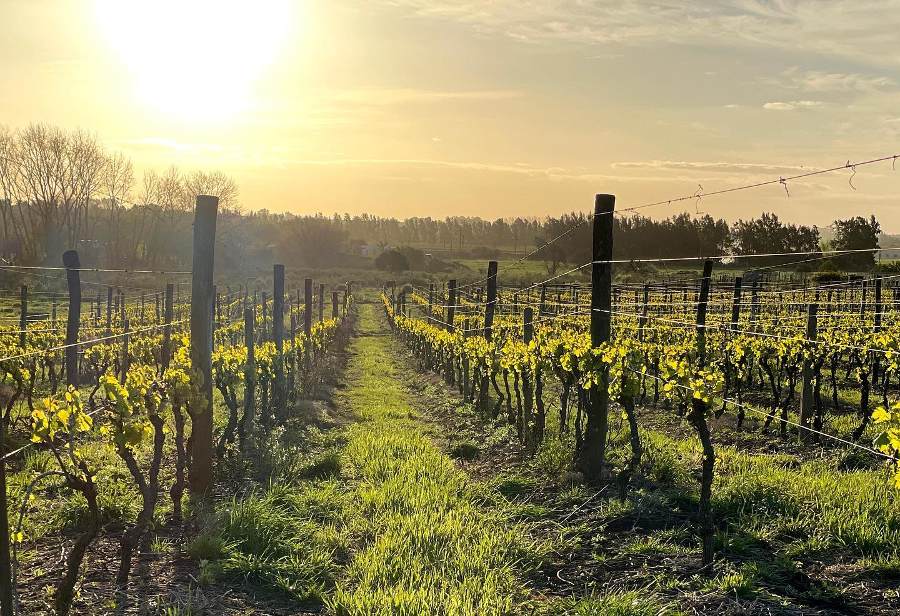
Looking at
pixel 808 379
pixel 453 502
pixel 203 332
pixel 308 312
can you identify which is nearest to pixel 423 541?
pixel 453 502

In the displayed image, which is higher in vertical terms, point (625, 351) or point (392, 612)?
point (625, 351)

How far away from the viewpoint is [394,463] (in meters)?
8.47

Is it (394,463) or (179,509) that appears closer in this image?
(179,509)

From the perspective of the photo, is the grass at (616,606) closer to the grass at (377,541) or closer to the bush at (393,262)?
the grass at (377,541)

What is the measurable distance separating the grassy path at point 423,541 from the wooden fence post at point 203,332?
153 centimetres

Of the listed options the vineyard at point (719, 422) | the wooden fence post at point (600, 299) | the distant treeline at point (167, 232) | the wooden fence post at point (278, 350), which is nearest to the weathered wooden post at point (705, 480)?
the vineyard at point (719, 422)

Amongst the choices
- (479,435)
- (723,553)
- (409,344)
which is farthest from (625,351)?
(409,344)

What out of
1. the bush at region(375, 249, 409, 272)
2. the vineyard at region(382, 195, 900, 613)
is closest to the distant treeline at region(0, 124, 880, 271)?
the bush at region(375, 249, 409, 272)

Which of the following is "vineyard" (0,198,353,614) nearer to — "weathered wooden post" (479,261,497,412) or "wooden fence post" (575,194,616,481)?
"weathered wooden post" (479,261,497,412)

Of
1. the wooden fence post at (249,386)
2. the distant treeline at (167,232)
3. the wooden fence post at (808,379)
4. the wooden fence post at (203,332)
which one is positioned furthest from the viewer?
the distant treeline at (167,232)

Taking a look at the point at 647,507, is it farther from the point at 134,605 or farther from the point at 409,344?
the point at 409,344

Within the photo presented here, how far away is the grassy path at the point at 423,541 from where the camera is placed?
493 cm

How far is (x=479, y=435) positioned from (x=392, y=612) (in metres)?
6.40

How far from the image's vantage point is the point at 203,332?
25.6 feet
